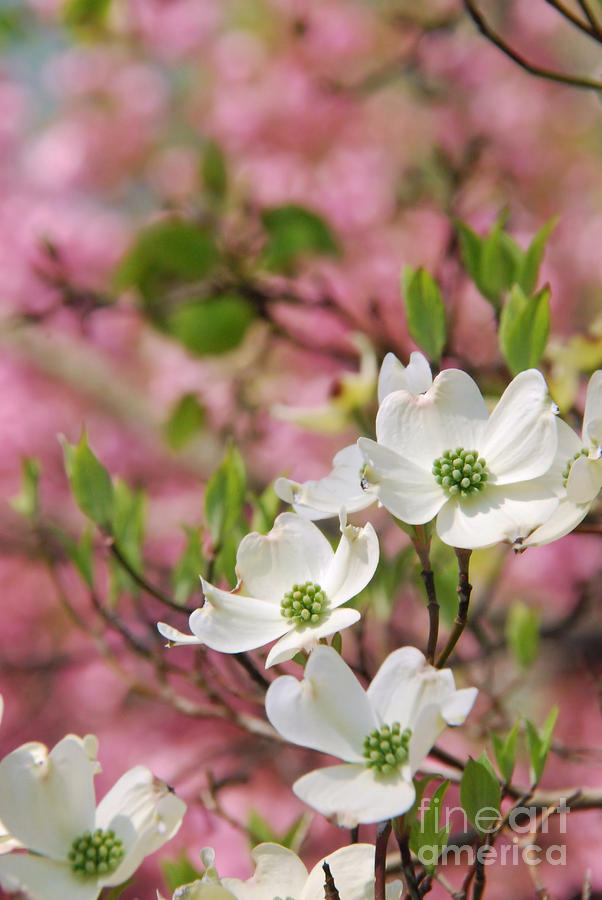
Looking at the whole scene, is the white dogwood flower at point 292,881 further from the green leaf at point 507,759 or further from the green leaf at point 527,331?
the green leaf at point 527,331

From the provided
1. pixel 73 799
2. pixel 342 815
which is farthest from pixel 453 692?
pixel 73 799

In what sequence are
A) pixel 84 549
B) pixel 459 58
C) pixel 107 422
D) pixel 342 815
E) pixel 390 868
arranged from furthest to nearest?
pixel 459 58 < pixel 107 422 < pixel 84 549 < pixel 390 868 < pixel 342 815

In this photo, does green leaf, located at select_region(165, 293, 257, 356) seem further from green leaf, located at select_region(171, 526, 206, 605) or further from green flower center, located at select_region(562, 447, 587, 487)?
green flower center, located at select_region(562, 447, 587, 487)

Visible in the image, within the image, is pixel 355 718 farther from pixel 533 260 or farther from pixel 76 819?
pixel 533 260

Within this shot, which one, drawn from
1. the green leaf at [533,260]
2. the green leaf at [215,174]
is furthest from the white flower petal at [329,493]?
the green leaf at [215,174]

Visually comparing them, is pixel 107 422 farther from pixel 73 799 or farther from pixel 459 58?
pixel 73 799

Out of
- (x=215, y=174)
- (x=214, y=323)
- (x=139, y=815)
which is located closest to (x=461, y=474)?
(x=139, y=815)
